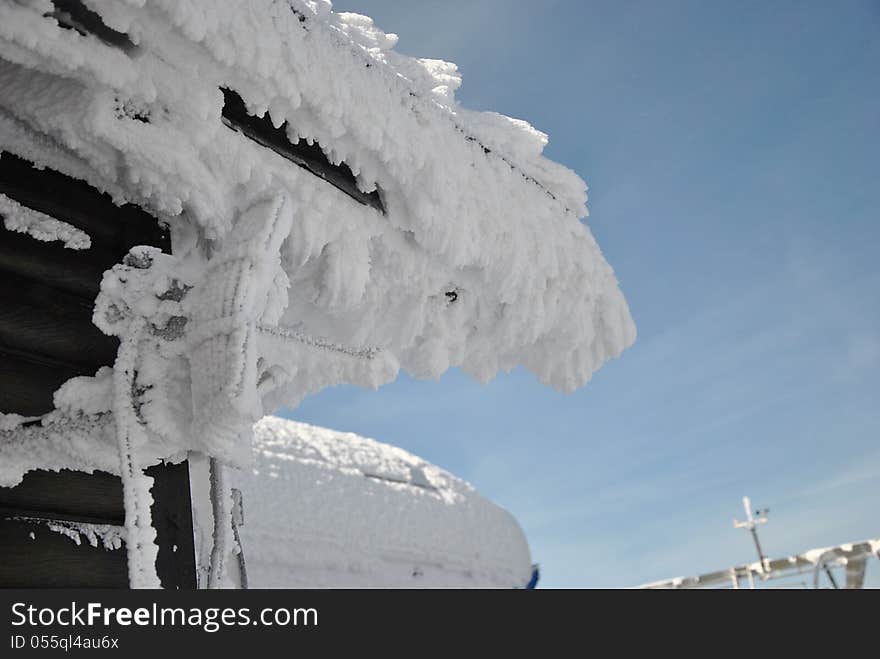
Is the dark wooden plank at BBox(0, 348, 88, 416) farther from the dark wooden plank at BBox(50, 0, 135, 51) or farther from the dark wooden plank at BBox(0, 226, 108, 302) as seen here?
the dark wooden plank at BBox(50, 0, 135, 51)

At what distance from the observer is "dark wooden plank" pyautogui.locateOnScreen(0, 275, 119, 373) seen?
1.45 metres

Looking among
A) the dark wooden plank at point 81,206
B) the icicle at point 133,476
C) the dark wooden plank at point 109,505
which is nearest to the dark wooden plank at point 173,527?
the dark wooden plank at point 109,505

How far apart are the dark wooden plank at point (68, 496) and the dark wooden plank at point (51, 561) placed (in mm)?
36

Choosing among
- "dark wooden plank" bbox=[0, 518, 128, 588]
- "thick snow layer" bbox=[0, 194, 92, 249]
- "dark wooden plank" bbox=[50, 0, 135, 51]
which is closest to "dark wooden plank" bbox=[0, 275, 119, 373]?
"thick snow layer" bbox=[0, 194, 92, 249]

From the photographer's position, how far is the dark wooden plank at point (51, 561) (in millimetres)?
1341

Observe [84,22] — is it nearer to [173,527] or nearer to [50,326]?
[50,326]

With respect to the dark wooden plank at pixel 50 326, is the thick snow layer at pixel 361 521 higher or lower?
higher

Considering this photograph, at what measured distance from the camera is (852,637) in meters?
1.31

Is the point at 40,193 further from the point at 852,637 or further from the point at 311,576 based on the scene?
the point at 311,576

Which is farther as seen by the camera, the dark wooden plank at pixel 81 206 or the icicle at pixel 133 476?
the dark wooden plank at pixel 81 206

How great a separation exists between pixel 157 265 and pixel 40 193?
0.38m

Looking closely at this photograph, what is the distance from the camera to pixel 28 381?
1.46 metres

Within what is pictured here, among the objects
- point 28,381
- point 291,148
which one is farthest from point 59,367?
point 291,148

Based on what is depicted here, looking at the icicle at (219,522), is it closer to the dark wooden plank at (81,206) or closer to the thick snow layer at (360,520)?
the dark wooden plank at (81,206)
